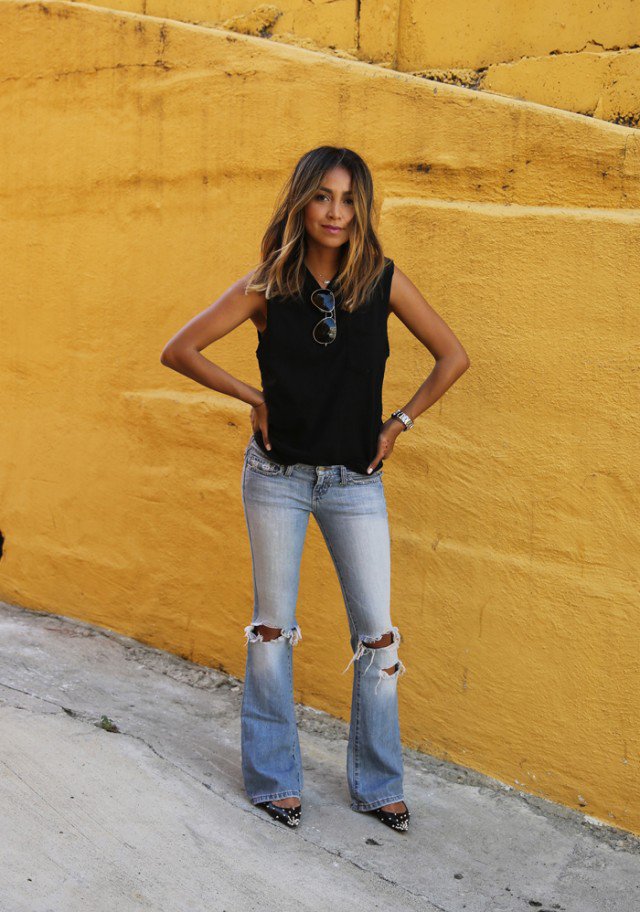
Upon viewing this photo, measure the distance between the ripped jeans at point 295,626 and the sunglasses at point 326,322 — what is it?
36 cm

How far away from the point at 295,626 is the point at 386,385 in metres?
0.88

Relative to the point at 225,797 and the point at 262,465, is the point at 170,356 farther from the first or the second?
the point at 225,797

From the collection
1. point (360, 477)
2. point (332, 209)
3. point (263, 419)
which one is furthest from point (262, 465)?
point (332, 209)

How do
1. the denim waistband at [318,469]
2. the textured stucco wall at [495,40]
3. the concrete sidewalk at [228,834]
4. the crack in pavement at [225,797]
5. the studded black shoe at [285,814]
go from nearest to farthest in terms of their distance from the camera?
the concrete sidewalk at [228,834] < the crack in pavement at [225,797] < the denim waistband at [318,469] < the studded black shoe at [285,814] < the textured stucco wall at [495,40]

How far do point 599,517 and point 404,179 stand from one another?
124cm

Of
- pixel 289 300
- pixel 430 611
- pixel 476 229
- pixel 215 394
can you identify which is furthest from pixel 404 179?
pixel 430 611

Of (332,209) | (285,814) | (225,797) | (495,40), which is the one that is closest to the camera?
(332,209)

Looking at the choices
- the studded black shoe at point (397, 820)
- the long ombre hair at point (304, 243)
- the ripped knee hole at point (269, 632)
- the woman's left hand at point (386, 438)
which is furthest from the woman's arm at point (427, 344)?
the studded black shoe at point (397, 820)

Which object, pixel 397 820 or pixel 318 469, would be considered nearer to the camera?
pixel 318 469

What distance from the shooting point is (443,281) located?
361 cm

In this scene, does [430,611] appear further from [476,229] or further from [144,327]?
[144,327]

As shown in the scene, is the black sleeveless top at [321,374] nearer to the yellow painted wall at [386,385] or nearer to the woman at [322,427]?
the woman at [322,427]

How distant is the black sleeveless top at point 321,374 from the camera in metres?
3.14

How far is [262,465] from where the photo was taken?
324cm
